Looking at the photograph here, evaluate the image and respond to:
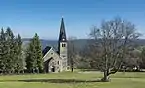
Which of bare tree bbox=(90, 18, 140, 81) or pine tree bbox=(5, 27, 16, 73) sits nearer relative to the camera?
bare tree bbox=(90, 18, 140, 81)

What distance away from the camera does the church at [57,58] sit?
96.0m

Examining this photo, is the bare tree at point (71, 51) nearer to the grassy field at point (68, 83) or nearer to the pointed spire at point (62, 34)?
the pointed spire at point (62, 34)

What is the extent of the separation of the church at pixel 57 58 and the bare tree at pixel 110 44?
43.1m

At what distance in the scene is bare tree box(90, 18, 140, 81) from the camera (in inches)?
2000

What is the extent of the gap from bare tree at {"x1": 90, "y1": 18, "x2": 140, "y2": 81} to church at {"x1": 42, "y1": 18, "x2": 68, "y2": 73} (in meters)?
43.1

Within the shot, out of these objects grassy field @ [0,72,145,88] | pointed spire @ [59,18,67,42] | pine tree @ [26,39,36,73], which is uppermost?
pointed spire @ [59,18,67,42]

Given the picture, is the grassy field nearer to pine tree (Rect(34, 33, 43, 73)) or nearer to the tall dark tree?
the tall dark tree

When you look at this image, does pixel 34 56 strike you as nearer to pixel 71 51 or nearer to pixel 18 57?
pixel 18 57

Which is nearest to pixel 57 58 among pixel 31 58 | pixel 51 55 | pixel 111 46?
pixel 51 55

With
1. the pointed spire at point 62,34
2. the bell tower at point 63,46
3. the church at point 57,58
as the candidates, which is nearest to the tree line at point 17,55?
the church at point 57,58

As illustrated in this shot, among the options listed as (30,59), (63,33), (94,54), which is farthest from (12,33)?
(94,54)

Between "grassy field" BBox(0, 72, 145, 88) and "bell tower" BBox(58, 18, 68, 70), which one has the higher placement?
"bell tower" BBox(58, 18, 68, 70)

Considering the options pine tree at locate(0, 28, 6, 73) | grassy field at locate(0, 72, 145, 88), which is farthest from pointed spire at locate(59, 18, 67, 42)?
grassy field at locate(0, 72, 145, 88)

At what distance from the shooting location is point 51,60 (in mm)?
96500
